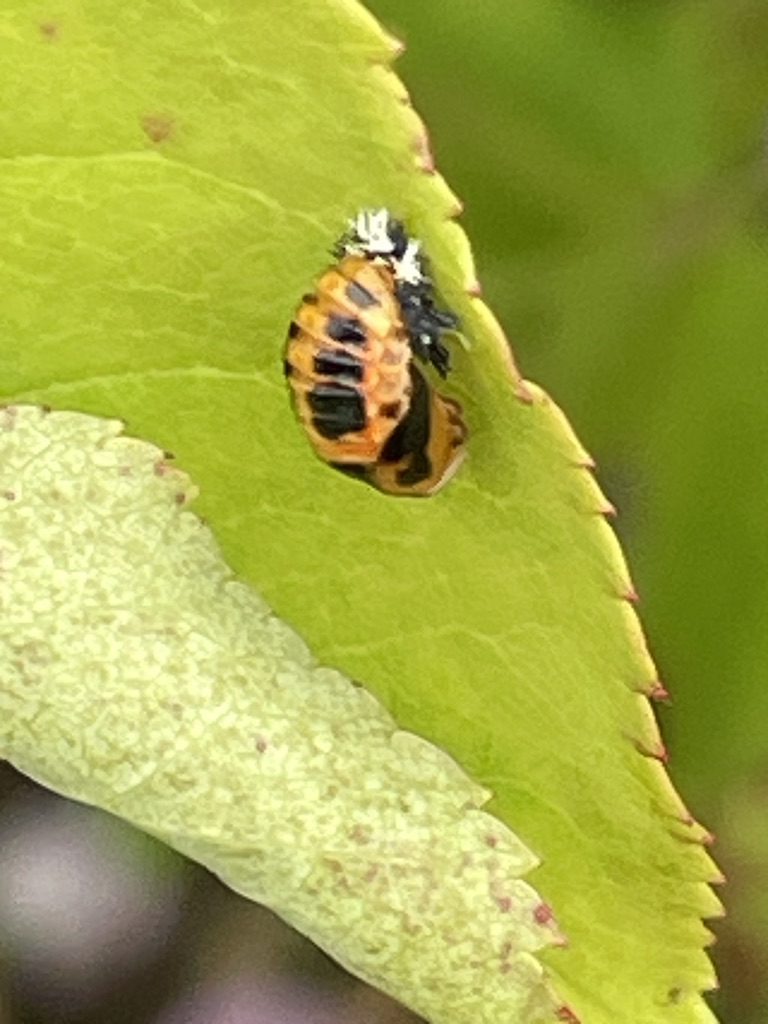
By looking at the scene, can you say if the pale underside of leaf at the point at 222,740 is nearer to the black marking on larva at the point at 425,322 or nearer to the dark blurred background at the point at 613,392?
the black marking on larva at the point at 425,322

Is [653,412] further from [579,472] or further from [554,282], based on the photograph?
[579,472]

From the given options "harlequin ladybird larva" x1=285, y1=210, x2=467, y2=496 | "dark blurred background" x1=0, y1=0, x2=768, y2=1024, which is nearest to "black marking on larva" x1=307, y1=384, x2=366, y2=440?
"harlequin ladybird larva" x1=285, y1=210, x2=467, y2=496

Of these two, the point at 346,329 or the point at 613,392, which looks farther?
the point at 613,392

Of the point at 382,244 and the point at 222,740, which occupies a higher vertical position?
the point at 382,244

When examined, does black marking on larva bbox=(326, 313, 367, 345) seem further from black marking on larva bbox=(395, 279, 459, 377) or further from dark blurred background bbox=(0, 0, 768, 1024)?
dark blurred background bbox=(0, 0, 768, 1024)

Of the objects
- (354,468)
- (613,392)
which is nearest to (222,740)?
(354,468)

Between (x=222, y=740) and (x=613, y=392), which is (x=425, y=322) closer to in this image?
(x=222, y=740)

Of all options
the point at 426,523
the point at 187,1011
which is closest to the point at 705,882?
the point at 426,523

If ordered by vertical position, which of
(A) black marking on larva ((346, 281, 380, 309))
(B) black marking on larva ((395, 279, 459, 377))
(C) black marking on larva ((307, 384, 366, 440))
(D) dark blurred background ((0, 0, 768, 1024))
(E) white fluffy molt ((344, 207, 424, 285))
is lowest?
(D) dark blurred background ((0, 0, 768, 1024))
